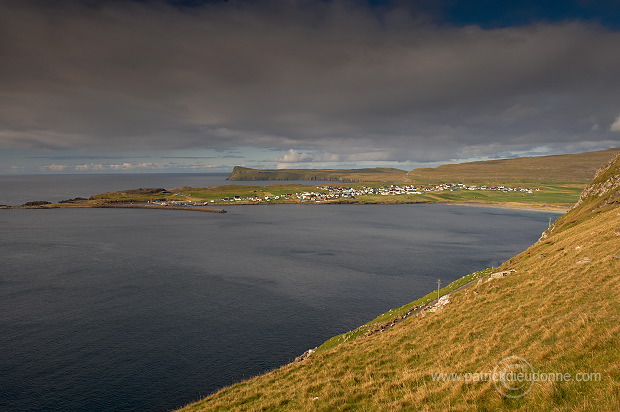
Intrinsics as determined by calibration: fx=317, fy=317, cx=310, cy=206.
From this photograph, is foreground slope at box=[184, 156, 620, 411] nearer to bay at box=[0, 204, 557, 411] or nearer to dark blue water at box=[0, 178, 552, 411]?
dark blue water at box=[0, 178, 552, 411]

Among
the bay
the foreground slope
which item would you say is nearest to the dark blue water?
the bay

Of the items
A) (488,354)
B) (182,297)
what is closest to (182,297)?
(182,297)

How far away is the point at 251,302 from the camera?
55.3 meters

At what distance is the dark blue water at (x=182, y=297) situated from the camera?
35250 millimetres

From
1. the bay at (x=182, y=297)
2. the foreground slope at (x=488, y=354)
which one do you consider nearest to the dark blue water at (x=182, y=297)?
the bay at (x=182, y=297)

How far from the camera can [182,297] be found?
57406mm

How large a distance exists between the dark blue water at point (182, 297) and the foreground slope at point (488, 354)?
1301 cm

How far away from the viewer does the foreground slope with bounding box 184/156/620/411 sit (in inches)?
520

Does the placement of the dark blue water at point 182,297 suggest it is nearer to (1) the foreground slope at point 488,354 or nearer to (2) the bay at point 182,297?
(2) the bay at point 182,297

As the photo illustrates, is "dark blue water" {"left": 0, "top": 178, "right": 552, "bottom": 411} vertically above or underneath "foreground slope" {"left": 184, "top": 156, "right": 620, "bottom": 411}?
underneath

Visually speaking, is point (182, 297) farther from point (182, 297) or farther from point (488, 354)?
point (488, 354)

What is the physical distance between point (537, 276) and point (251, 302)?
41.6 m

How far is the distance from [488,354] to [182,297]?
51.7 m

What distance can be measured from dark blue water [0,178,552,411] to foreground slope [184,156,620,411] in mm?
13015
